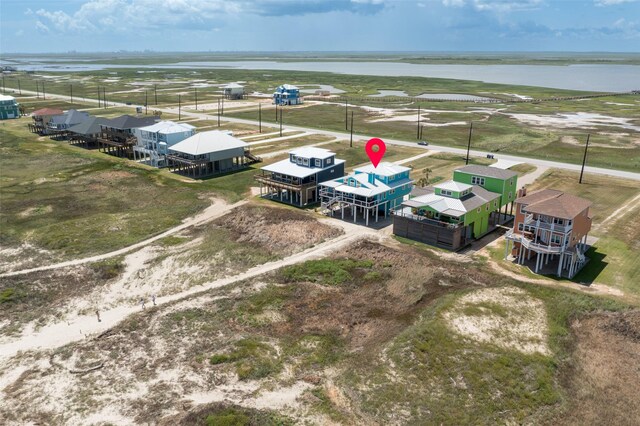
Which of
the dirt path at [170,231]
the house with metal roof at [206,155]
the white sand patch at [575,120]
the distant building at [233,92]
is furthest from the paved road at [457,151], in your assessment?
the dirt path at [170,231]

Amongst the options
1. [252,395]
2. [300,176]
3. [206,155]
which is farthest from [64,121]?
[252,395]

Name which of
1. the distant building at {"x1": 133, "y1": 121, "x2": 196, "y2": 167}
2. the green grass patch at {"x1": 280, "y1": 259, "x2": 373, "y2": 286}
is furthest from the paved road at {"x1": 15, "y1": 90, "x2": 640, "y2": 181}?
the green grass patch at {"x1": 280, "y1": 259, "x2": 373, "y2": 286}

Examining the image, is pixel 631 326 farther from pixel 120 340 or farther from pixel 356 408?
pixel 120 340

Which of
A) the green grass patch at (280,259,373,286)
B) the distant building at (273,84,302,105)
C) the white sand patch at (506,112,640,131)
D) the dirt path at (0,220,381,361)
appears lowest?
the dirt path at (0,220,381,361)

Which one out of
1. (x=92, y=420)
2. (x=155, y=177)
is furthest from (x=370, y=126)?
(x=92, y=420)

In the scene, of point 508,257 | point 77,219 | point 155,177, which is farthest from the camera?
point 155,177

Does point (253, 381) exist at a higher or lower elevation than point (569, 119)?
lower

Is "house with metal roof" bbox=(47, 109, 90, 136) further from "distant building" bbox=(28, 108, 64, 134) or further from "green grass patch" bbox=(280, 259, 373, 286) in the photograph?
"green grass patch" bbox=(280, 259, 373, 286)
